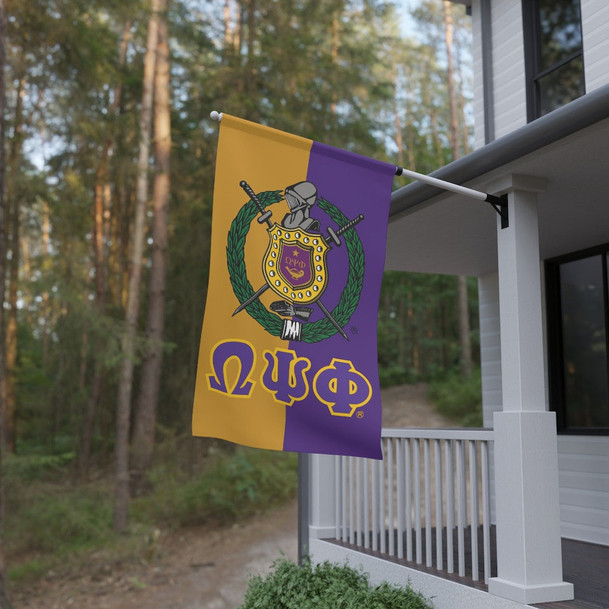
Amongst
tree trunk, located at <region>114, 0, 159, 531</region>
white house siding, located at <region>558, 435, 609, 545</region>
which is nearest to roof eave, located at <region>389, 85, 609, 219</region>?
white house siding, located at <region>558, 435, 609, 545</region>

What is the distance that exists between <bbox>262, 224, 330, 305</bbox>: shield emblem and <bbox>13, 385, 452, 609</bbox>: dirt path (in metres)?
8.80

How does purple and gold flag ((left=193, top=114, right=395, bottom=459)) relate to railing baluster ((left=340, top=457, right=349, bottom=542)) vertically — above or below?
above

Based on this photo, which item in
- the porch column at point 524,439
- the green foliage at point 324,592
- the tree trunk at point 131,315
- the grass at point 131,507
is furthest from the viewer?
the tree trunk at point 131,315

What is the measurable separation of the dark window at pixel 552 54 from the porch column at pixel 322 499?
142 inches

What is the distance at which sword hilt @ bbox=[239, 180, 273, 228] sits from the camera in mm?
3850

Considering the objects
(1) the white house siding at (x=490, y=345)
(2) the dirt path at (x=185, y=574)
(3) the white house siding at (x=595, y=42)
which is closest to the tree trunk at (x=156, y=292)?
(2) the dirt path at (x=185, y=574)

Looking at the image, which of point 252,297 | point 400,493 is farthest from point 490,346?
point 252,297

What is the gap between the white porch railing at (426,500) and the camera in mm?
4582

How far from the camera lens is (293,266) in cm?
391

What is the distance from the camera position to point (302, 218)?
13.0 ft

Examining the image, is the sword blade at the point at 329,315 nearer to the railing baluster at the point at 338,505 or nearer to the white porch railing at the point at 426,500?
the white porch railing at the point at 426,500

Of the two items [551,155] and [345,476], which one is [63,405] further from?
[551,155]

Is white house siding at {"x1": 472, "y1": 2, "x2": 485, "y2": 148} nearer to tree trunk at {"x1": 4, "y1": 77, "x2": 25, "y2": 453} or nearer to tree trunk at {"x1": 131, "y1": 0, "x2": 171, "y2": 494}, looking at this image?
tree trunk at {"x1": 131, "y1": 0, "x2": 171, "y2": 494}

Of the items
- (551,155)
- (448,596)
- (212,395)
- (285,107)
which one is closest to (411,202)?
(551,155)
